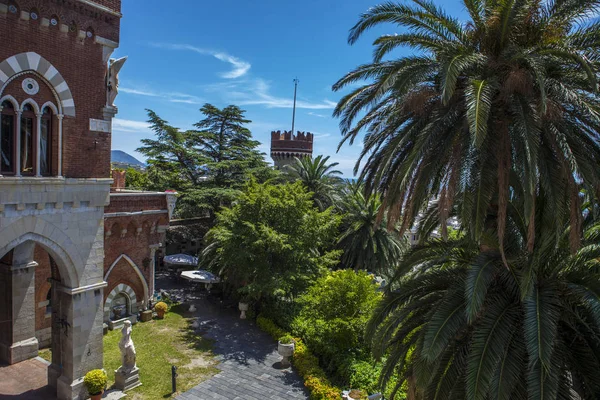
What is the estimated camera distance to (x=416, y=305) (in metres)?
8.43

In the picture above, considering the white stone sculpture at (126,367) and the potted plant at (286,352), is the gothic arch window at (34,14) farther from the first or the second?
the potted plant at (286,352)

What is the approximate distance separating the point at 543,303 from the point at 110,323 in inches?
691

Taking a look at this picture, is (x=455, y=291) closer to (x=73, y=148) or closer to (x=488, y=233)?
(x=488, y=233)

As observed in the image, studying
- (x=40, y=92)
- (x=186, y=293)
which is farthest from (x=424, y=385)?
(x=186, y=293)

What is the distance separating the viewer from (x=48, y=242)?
11.1 meters

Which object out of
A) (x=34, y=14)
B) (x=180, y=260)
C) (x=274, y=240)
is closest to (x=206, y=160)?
(x=180, y=260)

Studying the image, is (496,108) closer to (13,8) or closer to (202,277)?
(13,8)

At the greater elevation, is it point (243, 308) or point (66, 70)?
point (66, 70)

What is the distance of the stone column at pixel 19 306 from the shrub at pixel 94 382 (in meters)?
4.66

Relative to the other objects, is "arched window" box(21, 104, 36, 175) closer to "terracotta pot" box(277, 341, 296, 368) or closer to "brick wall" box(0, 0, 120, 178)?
"brick wall" box(0, 0, 120, 178)

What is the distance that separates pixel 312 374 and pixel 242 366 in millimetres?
2947

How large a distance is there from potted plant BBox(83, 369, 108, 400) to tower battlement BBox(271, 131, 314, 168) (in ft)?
109

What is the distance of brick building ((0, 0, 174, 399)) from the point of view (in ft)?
33.6

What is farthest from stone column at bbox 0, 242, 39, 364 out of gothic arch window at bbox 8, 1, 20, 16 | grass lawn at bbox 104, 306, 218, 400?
gothic arch window at bbox 8, 1, 20, 16
